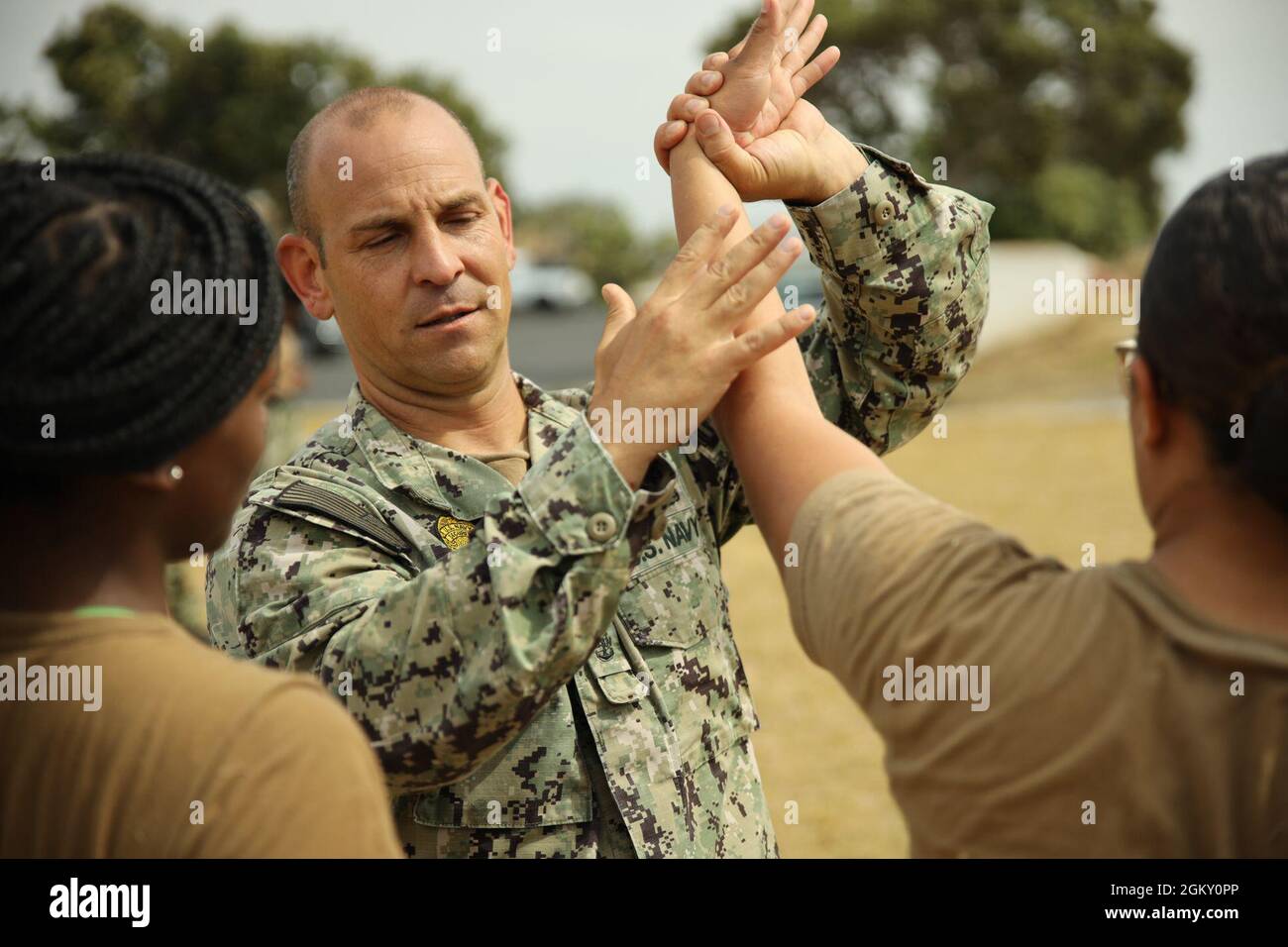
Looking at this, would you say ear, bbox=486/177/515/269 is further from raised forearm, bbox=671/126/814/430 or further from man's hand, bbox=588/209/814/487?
man's hand, bbox=588/209/814/487

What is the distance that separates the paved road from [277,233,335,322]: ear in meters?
16.2

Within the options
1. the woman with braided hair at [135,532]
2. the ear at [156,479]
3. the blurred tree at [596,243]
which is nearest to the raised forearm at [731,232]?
the woman with braided hair at [135,532]

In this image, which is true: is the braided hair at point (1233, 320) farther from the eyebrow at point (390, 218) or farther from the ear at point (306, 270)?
the ear at point (306, 270)

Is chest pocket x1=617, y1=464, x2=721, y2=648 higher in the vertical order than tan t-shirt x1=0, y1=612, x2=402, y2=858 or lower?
higher

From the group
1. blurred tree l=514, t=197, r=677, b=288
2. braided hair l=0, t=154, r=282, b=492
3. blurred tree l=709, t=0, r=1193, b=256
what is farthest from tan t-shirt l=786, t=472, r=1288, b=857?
blurred tree l=514, t=197, r=677, b=288

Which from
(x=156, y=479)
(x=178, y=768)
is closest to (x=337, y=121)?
(x=156, y=479)

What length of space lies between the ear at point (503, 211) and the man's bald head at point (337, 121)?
0.10m

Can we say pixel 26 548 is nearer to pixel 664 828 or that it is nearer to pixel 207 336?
pixel 207 336

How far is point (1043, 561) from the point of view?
1.67 meters

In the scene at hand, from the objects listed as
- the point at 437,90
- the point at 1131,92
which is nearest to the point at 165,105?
the point at 437,90

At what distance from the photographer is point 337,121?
277 cm

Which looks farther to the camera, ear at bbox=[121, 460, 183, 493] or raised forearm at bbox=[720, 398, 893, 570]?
raised forearm at bbox=[720, 398, 893, 570]

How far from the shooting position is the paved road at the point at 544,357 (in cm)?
2258

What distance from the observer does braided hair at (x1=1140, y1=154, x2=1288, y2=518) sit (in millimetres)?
1473
